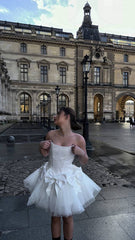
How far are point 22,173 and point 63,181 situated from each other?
328 cm

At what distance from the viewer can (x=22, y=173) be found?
4738mm

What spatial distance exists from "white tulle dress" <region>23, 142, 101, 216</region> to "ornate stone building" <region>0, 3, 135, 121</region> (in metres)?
31.2

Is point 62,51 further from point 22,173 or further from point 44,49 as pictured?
point 22,173

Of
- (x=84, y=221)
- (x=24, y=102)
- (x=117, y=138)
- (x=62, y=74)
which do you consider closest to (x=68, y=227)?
(x=84, y=221)

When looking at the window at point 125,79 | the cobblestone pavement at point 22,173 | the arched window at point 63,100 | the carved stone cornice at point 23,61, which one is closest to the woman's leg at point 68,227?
the cobblestone pavement at point 22,173

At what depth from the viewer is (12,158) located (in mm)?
6426

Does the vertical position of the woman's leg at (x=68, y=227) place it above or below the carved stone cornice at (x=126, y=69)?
below

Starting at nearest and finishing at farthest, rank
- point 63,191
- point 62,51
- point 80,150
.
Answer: point 63,191 < point 80,150 < point 62,51

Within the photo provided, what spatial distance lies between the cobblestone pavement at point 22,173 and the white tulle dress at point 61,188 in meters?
1.84

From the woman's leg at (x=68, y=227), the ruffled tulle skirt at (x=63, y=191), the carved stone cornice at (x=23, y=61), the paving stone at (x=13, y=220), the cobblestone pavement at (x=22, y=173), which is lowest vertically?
the cobblestone pavement at (x=22, y=173)

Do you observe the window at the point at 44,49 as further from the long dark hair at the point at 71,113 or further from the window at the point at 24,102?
the long dark hair at the point at 71,113

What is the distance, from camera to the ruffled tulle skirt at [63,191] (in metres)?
1.75

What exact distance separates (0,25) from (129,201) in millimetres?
43799

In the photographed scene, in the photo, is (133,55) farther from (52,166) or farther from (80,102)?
(52,166)
